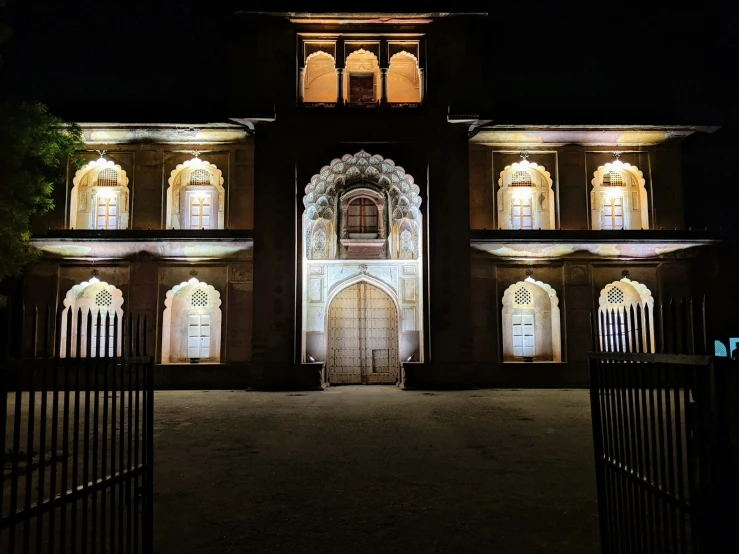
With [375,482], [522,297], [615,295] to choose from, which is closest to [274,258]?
[522,297]

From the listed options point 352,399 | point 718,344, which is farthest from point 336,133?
point 718,344

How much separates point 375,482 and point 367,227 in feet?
40.4

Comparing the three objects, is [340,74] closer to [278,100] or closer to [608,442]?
[278,100]

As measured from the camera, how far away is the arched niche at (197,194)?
60.5ft

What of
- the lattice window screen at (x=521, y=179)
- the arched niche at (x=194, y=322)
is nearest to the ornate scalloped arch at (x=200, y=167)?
the arched niche at (x=194, y=322)

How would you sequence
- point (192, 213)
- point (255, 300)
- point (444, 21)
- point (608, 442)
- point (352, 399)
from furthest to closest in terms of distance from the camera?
point (192, 213) < point (444, 21) < point (255, 300) < point (352, 399) < point (608, 442)

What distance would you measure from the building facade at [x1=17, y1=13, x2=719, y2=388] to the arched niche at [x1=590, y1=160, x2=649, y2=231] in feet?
0.20

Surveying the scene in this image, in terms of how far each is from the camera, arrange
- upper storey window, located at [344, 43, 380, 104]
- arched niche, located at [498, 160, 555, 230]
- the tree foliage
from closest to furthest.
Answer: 1. the tree foliage
2. upper storey window, located at [344, 43, 380, 104]
3. arched niche, located at [498, 160, 555, 230]

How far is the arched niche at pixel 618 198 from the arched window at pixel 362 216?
7.22m

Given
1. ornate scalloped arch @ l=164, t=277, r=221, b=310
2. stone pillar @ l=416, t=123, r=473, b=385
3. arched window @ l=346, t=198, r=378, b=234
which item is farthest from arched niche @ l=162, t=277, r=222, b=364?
stone pillar @ l=416, t=123, r=473, b=385

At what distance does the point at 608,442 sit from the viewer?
385 cm

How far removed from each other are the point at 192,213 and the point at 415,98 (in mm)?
8495

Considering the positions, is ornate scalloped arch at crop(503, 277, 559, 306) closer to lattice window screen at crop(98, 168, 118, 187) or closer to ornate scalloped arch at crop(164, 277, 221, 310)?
ornate scalloped arch at crop(164, 277, 221, 310)

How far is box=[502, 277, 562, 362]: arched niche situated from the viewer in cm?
1789
